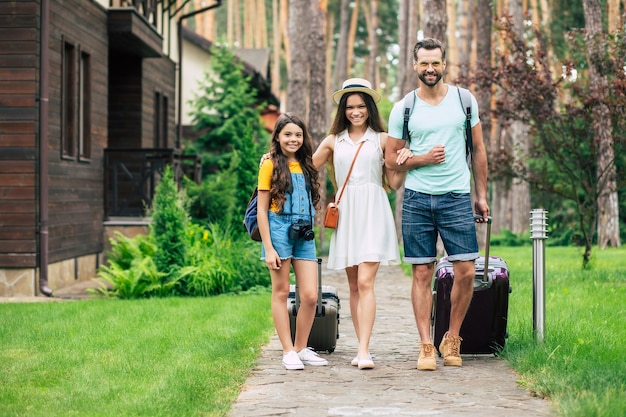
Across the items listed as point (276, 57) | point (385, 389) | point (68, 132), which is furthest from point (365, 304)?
point (276, 57)

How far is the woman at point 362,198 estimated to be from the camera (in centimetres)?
737

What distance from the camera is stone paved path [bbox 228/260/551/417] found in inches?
226

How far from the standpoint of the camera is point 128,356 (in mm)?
7680

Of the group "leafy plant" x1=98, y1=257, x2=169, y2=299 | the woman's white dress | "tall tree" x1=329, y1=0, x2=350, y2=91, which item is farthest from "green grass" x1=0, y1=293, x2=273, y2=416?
"tall tree" x1=329, y1=0, x2=350, y2=91

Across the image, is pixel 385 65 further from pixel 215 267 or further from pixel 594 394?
pixel 594 394

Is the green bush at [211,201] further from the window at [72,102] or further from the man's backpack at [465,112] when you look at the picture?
the man's backpack at [465,112]

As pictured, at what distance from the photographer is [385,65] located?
70375mm

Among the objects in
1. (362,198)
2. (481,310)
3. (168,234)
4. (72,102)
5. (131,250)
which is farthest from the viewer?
(72,102)

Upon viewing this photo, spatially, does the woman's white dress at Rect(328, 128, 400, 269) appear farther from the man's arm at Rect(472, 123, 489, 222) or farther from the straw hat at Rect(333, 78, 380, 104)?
the man's arm at Rect(472, 123, 489, 222)

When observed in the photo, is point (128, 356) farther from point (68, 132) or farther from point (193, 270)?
point (68, 132)

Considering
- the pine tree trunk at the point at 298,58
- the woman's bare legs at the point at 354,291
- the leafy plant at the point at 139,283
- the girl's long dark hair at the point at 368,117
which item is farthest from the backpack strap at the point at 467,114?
the pine tree trunk at the point at 298,58

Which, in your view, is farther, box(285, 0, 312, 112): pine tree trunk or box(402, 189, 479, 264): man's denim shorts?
box(285, 0, 312, 112): pine tree trunk

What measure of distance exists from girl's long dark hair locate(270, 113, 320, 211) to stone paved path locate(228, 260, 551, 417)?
1.16m

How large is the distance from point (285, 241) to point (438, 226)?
1.03m
